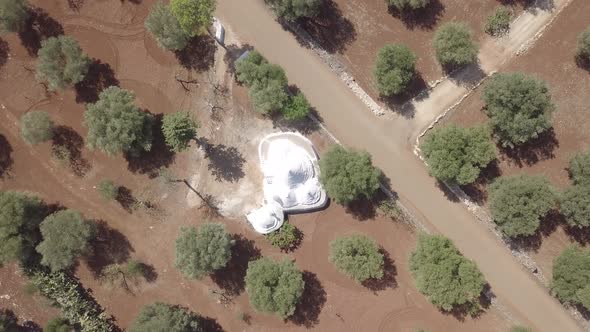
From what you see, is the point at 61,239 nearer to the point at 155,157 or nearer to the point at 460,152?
the point at 155,157

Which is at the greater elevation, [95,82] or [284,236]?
[284,236]

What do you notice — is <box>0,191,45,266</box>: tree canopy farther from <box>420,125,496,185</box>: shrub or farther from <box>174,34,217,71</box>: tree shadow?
<box>420,125,496,185</box>: shrub

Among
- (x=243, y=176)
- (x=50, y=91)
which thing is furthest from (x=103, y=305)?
(x=50, y=91)

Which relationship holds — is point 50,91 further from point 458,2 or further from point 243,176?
point 458,2

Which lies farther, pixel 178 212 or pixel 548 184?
pixel 178 212

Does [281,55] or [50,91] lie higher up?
[281,55]

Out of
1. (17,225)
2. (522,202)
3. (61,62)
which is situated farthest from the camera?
(61,62)

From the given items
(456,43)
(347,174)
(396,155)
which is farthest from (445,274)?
(456,43)
